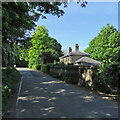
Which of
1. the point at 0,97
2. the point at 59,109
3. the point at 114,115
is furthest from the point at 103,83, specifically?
the point at 0,97

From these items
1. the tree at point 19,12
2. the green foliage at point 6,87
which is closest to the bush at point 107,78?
the tree at point 19,12

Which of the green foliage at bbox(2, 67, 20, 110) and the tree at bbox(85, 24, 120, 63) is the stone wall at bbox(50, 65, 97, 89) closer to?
the green foliage at bbox(2, 67, 20, 110)

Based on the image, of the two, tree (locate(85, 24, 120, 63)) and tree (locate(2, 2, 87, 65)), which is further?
tree (locate(85, 24, 120, 63))

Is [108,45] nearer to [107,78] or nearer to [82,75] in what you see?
[82,75]

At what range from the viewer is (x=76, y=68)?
36.7ft

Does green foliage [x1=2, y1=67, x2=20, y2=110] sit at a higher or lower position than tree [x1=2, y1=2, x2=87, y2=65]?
lower

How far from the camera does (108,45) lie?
34.0 m

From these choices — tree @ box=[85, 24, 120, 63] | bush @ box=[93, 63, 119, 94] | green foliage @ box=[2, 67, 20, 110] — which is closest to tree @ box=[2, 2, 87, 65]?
green foliage @ box=[2, 67, 20, 110]

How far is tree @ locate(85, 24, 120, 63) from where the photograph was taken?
107 ft

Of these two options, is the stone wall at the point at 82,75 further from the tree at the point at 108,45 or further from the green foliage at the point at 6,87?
the tree at the point at 108,45

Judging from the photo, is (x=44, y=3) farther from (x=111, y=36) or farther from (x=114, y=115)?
(x=111, y=36)

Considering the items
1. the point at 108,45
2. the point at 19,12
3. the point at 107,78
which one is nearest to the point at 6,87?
the point at 19,12

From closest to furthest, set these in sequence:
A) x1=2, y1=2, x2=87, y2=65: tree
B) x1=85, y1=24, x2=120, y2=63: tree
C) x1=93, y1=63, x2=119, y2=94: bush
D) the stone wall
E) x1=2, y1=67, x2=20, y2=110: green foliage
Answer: x1=2, y1=67, x2=20, y2=110: green foliage → x1=2, y1=2, x2=87, y2=65: tree → x1=93, y1=63, x2=119, y2=94: bush → the stone wall → x1=85, y1=24, x2=120, y2=63: tree

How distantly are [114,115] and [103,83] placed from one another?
9.71 feet
